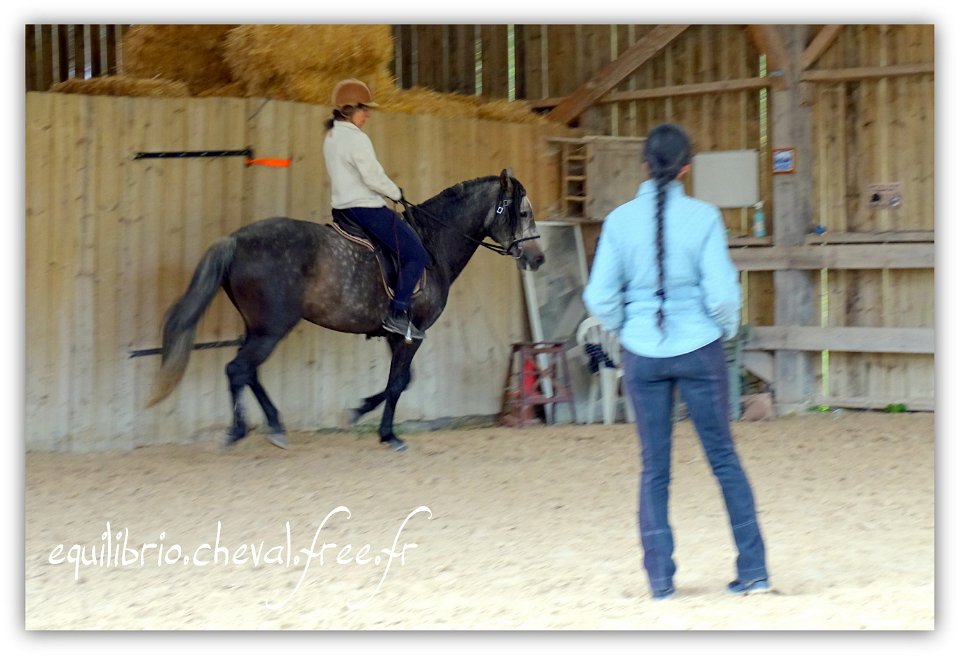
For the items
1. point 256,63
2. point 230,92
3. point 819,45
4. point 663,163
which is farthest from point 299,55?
point 663,163

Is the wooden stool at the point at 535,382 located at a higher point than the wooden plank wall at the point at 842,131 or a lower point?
lower

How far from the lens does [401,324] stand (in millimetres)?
7766

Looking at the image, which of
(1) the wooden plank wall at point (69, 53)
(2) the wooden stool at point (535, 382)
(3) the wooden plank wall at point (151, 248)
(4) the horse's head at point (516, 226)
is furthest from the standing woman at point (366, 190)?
(1) the wooden plank wall at point (69, 53)

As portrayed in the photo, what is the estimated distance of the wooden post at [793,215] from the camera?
394 inches

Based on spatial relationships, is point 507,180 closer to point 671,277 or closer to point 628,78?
point 628,78

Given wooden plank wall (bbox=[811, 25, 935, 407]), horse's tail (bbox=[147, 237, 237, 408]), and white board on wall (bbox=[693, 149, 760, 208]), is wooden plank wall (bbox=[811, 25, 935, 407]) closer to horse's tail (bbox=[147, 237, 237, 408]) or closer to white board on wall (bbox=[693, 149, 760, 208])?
white board on wall (bbox=[693, 149, 760, 208])

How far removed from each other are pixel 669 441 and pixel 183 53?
612 centimetres

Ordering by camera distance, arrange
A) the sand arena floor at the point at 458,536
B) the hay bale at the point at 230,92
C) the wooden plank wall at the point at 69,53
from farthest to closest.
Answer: the wooden plank wall at the point at 69,53
the hay bale at the point at 230,92
the sand arena floor at the point at 458,536

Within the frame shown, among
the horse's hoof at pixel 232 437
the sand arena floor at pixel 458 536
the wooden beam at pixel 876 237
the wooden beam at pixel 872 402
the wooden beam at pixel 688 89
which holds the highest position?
the wooden beam at pixel 688 89

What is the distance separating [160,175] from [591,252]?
414 centimetres

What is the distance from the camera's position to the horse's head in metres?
8.21

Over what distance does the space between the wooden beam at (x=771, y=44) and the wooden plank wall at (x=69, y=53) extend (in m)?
6.24

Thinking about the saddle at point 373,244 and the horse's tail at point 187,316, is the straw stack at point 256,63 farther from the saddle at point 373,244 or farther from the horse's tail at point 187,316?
the horse's tail at point 187,316

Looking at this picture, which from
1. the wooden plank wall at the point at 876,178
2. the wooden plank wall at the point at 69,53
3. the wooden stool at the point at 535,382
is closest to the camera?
the wooden plank wall at the point at 876,178
